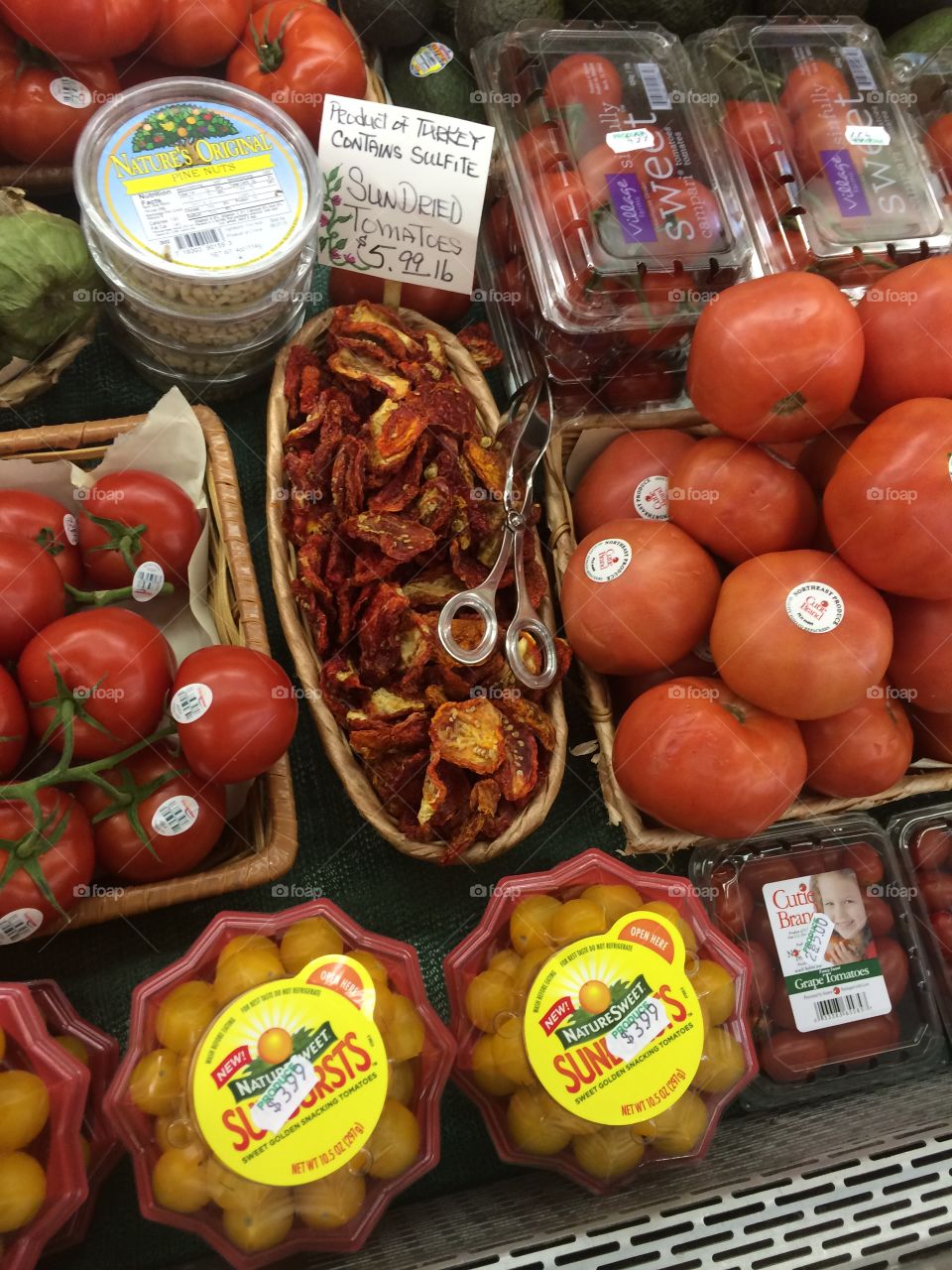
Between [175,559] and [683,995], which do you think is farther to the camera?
[175,559]

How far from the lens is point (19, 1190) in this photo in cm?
73

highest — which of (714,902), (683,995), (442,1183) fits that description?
(683,995)

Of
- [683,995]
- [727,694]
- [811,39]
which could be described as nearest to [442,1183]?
[683,995]

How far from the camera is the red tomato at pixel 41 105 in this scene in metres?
1.29

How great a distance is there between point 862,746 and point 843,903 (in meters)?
0.24

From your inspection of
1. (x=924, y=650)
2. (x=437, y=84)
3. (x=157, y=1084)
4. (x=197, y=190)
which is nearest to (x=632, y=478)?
(x=924, y=650)

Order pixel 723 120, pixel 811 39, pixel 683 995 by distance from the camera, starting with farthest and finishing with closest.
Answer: pixel 811 39 < pixel 723 120 < pixel 683 995

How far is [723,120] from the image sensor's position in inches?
59.2

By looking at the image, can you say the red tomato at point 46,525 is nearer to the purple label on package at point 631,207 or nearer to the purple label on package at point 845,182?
the purple label on package at point 631,207

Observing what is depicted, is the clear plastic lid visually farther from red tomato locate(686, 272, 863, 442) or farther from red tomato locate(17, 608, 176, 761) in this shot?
red tomato locate(17, 608, 176, 761)

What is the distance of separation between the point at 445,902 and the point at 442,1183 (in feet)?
1.09

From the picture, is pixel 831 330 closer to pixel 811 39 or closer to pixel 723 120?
pixel 723 120

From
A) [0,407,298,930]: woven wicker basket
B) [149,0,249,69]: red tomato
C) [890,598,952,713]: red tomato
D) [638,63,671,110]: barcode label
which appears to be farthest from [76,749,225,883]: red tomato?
[638,63,671,110]: barcode label

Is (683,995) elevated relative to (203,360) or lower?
lower
